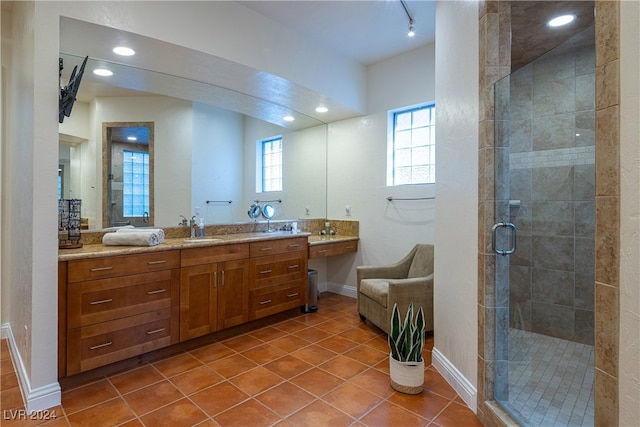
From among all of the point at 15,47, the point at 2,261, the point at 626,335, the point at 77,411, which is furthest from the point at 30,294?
the point at 626,335

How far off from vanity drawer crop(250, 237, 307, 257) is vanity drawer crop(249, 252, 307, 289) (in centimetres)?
4

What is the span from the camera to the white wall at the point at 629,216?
3.04 ft

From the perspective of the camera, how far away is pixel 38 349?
1.91 meters

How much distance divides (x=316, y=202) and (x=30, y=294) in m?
3.12

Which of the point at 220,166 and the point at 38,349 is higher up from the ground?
the point at 220,166

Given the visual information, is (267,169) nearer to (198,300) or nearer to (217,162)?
(217,162)

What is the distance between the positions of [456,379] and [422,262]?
4.53ft

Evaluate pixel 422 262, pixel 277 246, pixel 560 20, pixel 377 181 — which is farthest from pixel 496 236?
pixel 377 181

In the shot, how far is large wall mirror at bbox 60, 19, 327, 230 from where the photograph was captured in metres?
2.62

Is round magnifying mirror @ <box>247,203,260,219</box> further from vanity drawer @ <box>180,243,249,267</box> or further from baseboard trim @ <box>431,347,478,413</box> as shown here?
baseboard trim @ <box>431,347,478,413</box>

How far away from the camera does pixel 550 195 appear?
7.89 feet

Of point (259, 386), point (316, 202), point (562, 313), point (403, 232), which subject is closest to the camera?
point (259, 386)

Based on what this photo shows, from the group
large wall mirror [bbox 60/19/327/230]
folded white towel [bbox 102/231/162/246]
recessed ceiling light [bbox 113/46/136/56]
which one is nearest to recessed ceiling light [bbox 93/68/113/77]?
large wall mirror [bbox 60/19/327/230]

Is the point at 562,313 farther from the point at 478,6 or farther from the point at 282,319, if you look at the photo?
the point at 282,319
